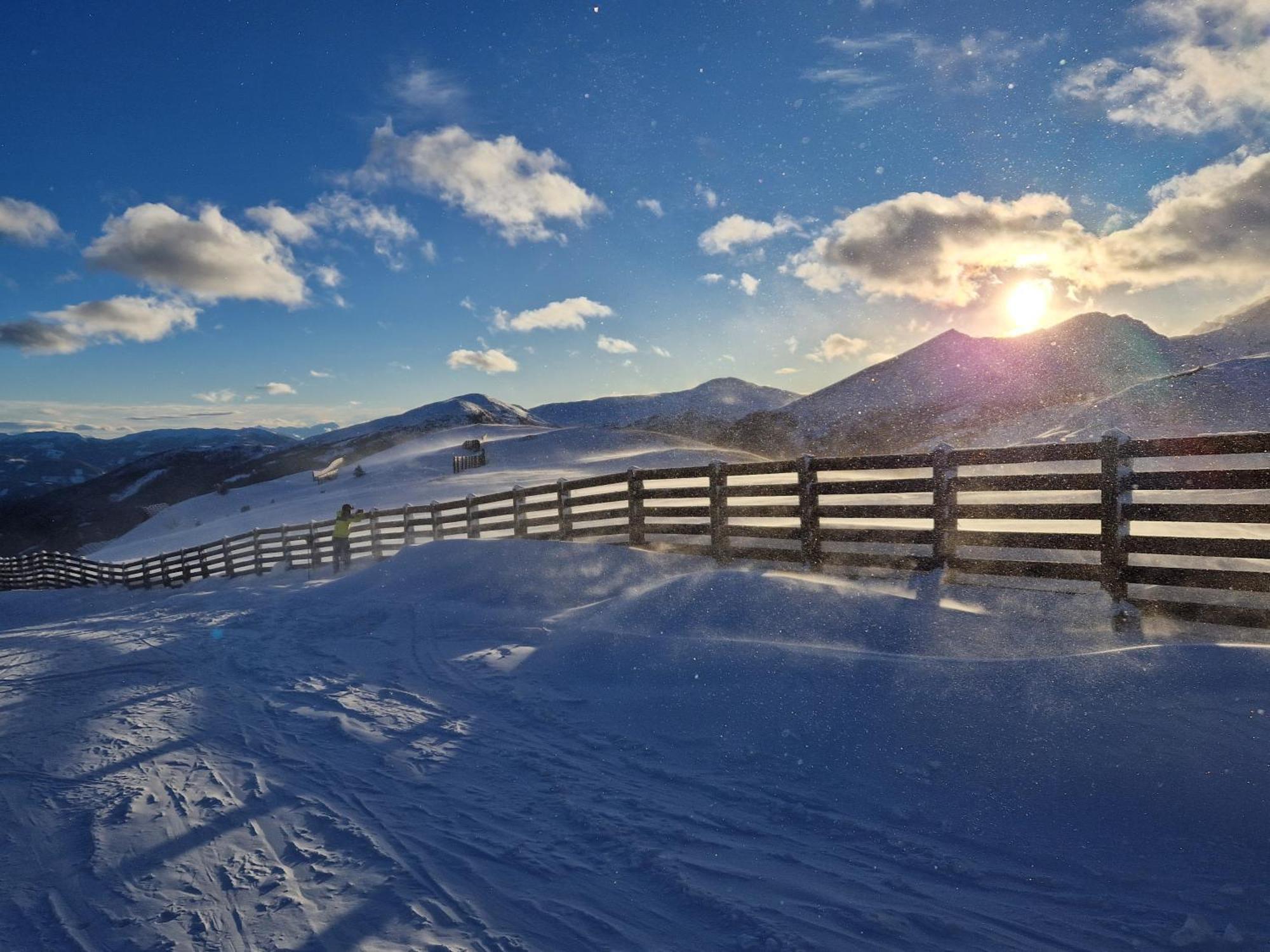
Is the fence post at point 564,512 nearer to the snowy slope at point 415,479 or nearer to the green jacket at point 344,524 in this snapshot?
the green jacket at point 344,524

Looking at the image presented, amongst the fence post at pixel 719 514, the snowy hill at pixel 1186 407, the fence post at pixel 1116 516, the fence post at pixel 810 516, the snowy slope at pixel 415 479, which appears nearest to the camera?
the fence post at pixel 1116 516

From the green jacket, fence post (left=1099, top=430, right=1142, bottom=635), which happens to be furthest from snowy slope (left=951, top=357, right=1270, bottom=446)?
the green jacket

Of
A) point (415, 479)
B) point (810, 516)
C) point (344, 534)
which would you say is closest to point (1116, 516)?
point (810, 516)

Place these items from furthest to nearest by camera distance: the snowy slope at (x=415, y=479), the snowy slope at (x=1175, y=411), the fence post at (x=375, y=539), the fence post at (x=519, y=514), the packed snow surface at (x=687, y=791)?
1. the snowy slope at (x=415, y=479)
2. the snowy slope at (x=1175, y=411)
3. the fence post at (x=375, y=539)
4. the fence post at (x=519, y=514)
5. the packed snow surface at (x=687, y=791)

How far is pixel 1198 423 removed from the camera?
109 ft

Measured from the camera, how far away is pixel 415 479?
48.0 metres

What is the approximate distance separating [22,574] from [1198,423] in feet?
185

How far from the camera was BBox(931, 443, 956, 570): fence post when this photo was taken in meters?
7.29

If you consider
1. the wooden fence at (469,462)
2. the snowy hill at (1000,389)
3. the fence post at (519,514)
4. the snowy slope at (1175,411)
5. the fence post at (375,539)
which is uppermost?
the snowy hill at (1000,389)

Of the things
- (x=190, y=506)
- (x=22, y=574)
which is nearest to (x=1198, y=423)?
(x=22, y=574)

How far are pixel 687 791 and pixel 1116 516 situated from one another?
15.4ft

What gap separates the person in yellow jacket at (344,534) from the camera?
56.9ft

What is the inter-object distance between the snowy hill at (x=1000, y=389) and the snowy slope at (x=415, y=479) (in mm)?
22114

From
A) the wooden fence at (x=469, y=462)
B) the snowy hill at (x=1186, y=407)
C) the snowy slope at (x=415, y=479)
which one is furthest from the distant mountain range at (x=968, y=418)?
the wooden fence at (x=469, y=462)
